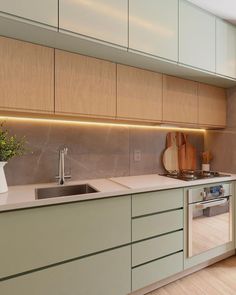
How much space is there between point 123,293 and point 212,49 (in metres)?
2.36

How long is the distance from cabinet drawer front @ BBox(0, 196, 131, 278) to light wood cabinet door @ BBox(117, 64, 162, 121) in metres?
0.82

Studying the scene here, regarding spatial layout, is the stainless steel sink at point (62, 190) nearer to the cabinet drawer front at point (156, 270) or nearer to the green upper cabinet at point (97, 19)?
the cabinet drawer front at point (156, 270)

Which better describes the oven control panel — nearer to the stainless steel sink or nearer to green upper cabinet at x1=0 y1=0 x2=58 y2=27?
the stainless steel sink

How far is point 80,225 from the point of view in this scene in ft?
4.52

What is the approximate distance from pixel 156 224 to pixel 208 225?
652 millimetres

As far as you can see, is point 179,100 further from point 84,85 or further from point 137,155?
point 84,85

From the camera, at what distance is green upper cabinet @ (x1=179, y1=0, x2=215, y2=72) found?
189cm

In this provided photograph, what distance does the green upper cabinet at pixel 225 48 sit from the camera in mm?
2133

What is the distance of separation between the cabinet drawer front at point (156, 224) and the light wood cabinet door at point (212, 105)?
3.78 feet

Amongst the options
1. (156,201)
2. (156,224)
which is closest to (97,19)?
(156,201)

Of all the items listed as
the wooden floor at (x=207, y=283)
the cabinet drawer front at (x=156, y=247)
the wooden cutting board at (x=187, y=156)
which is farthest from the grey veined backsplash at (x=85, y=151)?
the wooden floor at (x=207, y=283)

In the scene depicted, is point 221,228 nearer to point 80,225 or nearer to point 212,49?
point 80,225

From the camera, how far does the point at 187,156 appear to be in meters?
2.62

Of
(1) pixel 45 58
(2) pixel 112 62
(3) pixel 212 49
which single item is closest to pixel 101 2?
(2) pixel 112 62
